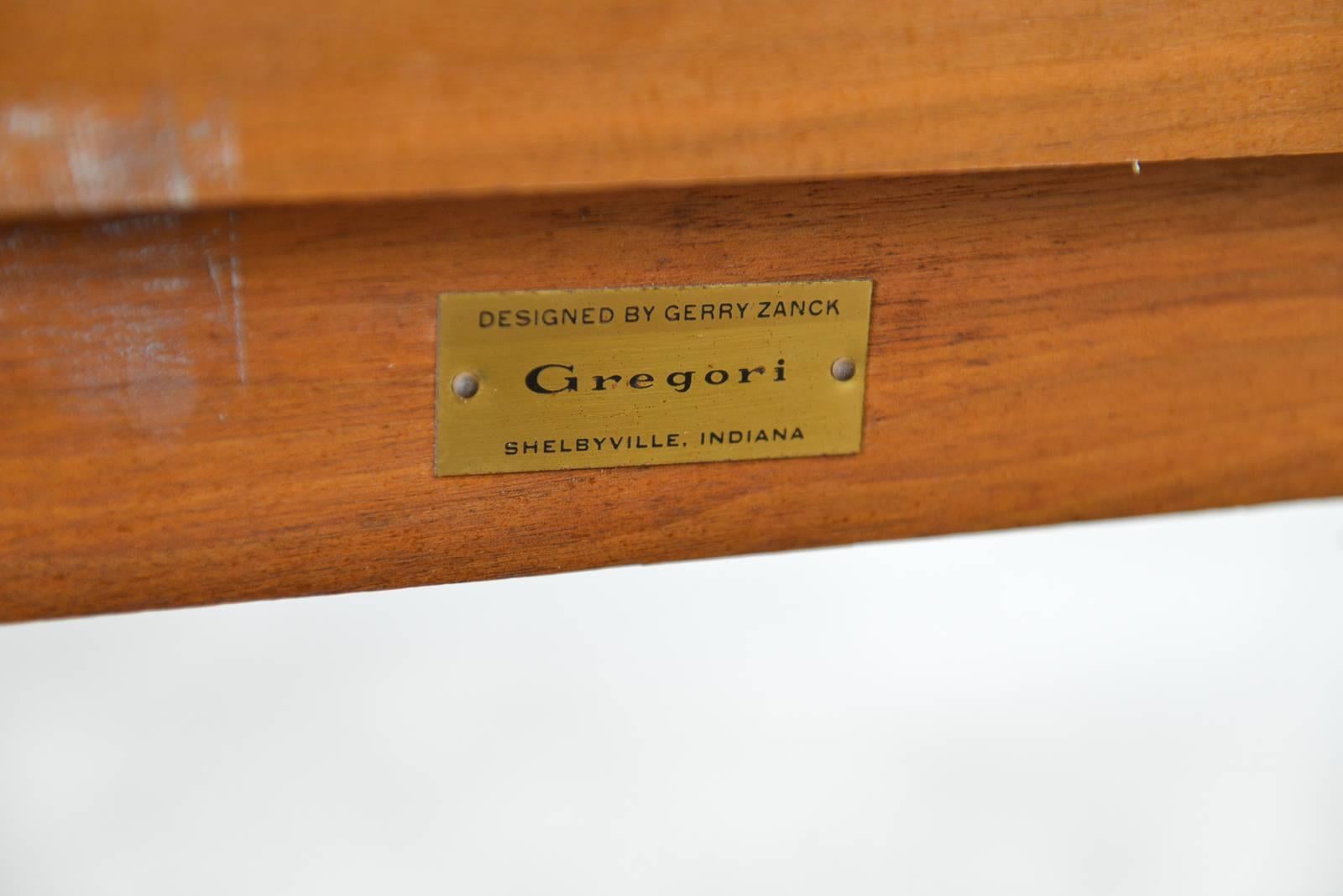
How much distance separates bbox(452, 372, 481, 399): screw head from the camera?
0.46 metres

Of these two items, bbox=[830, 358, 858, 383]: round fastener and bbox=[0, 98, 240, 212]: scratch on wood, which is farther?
bbox=[830, 358, 858, 383]: round fastener

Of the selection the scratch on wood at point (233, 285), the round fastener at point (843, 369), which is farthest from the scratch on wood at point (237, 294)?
the round fastener at point (843, 369)

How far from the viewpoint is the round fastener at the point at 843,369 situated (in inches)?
19.6

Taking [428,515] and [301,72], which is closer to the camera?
[301,72]

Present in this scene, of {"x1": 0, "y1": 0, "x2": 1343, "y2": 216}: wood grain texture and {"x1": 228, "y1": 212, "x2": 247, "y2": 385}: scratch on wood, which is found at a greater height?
{"x1": 0, "y1": 0, "x2": 1343, "y2": 216}: wood grain texture

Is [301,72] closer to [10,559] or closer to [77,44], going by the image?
[77,44]

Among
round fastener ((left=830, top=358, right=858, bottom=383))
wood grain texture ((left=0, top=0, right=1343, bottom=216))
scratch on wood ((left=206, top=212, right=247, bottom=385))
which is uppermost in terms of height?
wood grain texture ((left=0, top=0, right=1343, bottom=216))

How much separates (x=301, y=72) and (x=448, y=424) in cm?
13

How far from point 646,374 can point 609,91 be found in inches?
4.4

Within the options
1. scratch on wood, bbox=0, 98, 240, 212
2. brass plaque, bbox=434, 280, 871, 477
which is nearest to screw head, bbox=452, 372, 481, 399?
brass plaque, bbox=434, 280, 871, 477

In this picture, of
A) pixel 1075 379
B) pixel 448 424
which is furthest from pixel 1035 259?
pixel 448 424

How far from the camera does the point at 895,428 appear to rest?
522 millimetres

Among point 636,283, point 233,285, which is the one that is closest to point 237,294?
point 233,285

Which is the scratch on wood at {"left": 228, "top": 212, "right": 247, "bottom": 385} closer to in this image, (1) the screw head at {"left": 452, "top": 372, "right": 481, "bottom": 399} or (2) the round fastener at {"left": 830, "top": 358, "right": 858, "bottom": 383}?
(1) the screw head at {"left": 452, "top": 372, "right": 481, "bottom": 399}
